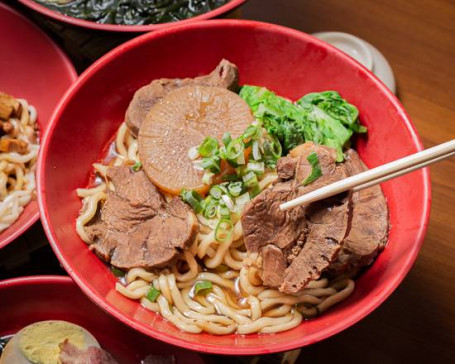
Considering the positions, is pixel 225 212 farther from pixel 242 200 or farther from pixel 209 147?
pixel 209 147

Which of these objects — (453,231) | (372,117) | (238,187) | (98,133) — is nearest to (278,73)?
(372,117)

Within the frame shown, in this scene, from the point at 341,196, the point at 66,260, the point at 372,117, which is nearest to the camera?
the point at 341,196

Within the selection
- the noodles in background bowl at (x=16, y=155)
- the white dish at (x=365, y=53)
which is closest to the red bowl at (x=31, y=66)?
the noodles in background bowl at (x=16, y=155)

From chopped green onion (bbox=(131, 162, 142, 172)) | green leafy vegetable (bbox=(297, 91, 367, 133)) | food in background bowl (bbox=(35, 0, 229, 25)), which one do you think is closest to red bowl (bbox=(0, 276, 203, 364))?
chopped green onion (bbox=(131, 162, 142, 172))

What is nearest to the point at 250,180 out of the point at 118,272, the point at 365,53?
the point at 118,272

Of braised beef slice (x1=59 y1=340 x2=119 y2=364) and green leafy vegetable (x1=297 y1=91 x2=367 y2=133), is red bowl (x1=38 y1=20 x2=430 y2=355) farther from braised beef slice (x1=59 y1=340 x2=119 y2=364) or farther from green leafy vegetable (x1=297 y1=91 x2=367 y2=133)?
braised beef slice (x1=59 y1=340 x2=119 y2=364)

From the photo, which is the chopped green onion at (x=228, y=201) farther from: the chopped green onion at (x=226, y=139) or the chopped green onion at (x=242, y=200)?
the chopped green onion at (x=226, y=139)

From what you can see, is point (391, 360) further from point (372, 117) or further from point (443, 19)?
point (443, 19)

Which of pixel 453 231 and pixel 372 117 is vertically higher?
pixel 372 117

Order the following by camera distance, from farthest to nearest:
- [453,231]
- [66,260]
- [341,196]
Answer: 1. [453,231]
2. [66,260]
3. [341,196]
